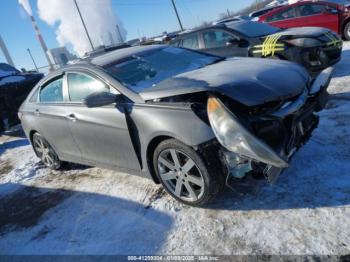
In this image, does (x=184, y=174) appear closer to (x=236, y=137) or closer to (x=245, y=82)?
(x=236, y=137)

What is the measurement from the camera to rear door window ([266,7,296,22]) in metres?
11.1

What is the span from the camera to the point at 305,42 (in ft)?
21.5

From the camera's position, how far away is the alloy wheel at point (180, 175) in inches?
128

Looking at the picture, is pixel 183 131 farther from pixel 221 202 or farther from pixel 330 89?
pixel 330 89

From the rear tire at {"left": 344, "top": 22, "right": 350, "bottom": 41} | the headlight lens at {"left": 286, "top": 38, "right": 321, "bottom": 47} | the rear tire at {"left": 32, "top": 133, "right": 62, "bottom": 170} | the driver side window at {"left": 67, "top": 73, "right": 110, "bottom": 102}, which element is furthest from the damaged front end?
the rear tire at {"left": 344, "top": 22, "right": 350, "bottom": 41}

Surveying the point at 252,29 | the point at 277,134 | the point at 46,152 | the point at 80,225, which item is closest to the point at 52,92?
the point at 46,152

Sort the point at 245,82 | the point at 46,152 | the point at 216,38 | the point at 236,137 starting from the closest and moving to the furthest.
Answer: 1. the point at 236,137
2. the point at 245,82
3. the point at 46,152
4. the point at 216,38

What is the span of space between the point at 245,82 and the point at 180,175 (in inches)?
43.2

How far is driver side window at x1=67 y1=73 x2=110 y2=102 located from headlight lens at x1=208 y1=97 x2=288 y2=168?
4.78 ft

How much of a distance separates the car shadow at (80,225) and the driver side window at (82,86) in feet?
4.26

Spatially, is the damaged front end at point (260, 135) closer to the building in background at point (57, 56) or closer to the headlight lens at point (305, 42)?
the headlight lens at point (305, 42)

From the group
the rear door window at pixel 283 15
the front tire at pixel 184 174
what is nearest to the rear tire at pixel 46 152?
the front tire at pixel 184 174

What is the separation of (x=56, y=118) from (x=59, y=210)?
4.17 ft

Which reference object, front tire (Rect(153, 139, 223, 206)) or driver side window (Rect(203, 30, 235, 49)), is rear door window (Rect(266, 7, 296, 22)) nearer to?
driver side window (Rect(203, 30, 235, 49))
